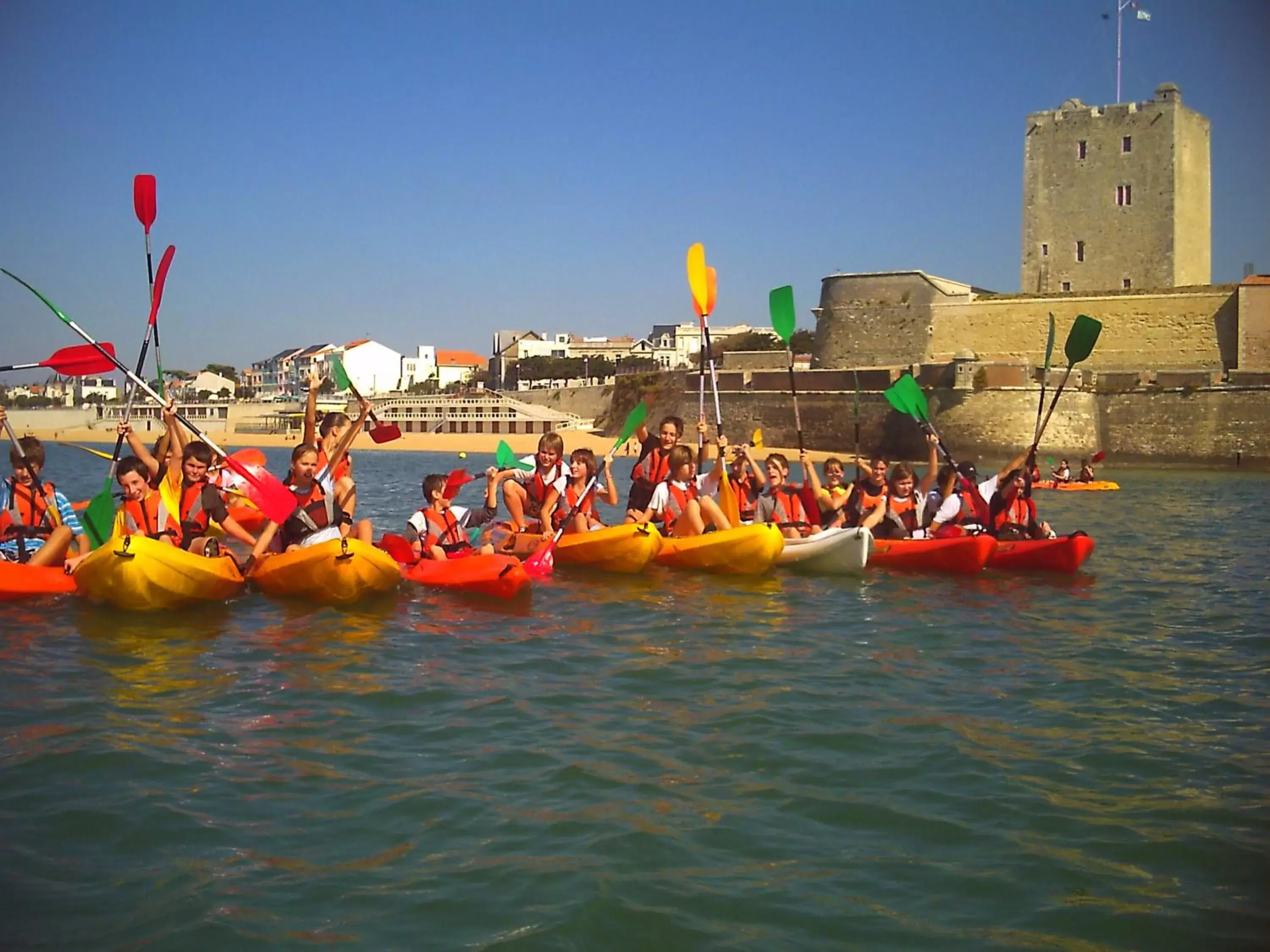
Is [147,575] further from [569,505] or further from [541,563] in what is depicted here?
[569,505]

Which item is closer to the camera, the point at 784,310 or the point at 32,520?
the point at 32,520

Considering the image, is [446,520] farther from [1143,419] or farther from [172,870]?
[1143,419]

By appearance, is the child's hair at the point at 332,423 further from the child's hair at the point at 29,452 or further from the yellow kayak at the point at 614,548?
the yellow kayak at the point at 614,548

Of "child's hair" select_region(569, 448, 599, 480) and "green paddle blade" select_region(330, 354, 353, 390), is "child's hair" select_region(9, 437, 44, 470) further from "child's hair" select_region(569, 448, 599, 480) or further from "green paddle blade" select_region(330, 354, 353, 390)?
"child's hair" select_region(569, 448, 599, 480)

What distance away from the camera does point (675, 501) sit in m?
10.8

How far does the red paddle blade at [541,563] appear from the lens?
974 cm

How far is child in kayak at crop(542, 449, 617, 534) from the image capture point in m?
10.4

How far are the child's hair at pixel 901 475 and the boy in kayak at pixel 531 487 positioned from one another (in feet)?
10.00

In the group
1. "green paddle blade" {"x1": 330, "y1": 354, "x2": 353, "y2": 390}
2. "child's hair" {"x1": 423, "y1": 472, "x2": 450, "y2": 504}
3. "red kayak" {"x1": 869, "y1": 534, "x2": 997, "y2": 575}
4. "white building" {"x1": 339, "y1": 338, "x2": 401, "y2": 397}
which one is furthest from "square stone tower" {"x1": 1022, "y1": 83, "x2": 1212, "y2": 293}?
"white building" {"x1": 339, "y1": 338, "x2": 401, "y2": 397}

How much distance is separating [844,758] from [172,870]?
109 inches

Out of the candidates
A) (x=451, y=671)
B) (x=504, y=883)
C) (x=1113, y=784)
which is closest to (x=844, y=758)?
(x=1113, y=784)

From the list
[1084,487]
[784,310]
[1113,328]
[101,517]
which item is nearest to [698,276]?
[784,310]

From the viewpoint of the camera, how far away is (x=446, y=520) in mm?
9602

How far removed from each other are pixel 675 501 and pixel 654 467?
37 centimetres
